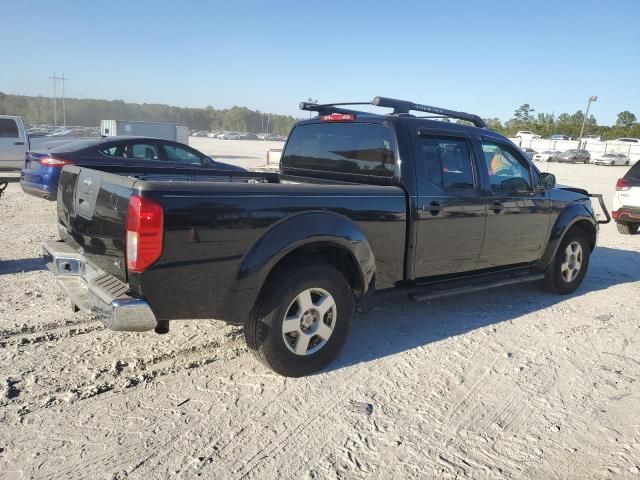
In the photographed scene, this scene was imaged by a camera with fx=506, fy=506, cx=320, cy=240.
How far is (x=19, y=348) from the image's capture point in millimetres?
3812

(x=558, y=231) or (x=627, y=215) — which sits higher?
(x=558, y=231)

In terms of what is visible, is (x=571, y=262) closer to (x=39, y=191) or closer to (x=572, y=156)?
(x=39, y=191)

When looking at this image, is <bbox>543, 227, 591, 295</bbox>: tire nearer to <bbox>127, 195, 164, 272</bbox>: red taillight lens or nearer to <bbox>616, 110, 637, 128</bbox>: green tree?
<bbox>127, 195, 164, 272</bbox>: red taillight lens

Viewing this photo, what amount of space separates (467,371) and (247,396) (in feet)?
5.60

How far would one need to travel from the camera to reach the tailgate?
9.80 ft

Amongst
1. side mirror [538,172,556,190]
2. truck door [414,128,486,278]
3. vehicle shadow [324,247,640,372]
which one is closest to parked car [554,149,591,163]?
vehicle shadow [324,247,640,372]

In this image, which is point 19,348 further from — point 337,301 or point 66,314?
point 337,301

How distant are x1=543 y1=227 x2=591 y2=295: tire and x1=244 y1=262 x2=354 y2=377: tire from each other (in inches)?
127

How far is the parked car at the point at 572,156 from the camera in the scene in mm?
48344

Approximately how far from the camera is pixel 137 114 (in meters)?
113

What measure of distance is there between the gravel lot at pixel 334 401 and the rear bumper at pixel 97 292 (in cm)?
57

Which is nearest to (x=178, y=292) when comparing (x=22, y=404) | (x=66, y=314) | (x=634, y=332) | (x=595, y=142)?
(x=22, y=404)

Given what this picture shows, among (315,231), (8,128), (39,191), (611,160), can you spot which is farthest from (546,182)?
(611,160)

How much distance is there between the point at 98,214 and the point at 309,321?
1.59 metres
